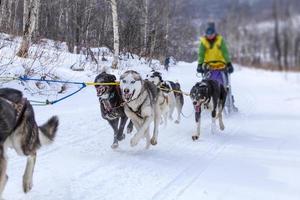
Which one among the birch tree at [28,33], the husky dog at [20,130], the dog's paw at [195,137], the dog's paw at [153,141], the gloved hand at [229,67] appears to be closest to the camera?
the husky dog at [20,130]

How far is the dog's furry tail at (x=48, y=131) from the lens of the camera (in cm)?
379

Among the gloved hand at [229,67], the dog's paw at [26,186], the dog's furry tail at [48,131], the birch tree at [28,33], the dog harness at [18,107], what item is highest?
the birch tree at [28,33]

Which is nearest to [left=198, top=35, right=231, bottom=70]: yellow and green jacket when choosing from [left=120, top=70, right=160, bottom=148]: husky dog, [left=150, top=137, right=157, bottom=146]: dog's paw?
[left=120, top=70, right=160, bottom=148]: husky dog

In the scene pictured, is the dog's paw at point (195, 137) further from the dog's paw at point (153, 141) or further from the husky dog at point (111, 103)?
the husky dog at point (111, 103)

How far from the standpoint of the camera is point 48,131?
12.6 ft

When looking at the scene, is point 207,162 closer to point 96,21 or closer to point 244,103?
point 244,103

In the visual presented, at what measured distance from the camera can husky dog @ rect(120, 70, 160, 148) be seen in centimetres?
534

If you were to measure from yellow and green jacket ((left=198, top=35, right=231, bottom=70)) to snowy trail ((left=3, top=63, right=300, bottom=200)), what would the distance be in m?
1.14

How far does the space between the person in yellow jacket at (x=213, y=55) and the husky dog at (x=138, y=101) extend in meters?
2.42

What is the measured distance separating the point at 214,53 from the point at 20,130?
515 cm

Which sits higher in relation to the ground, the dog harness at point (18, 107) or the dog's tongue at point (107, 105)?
the dog harness at point (18, 107)

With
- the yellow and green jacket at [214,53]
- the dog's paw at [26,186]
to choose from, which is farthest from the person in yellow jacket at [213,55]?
the dog's paw at [26,186]

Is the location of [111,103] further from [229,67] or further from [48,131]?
[229,67]

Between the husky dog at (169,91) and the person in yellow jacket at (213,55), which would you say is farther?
the person in yellow jacket at (213,55)
